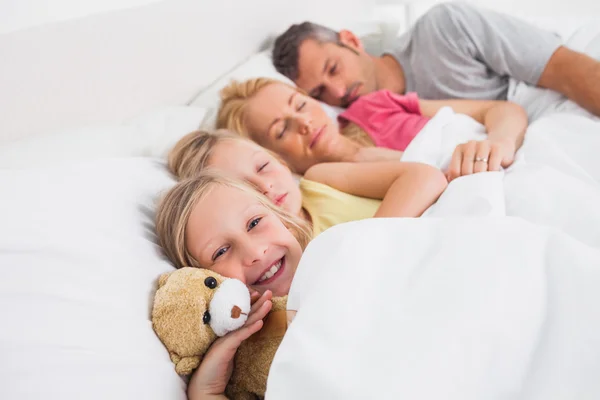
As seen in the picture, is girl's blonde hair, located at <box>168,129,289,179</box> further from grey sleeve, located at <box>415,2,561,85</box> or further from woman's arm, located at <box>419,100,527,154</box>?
grey sleeve, located at <box>415,2,561,85</box>

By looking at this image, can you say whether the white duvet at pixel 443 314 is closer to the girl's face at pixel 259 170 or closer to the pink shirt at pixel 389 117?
the girl's face at pixel 259 170

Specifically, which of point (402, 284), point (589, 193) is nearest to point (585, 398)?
point (402, 284)

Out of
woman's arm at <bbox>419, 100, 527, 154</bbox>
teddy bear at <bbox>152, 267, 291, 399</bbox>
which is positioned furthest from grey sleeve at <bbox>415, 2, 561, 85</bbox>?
teddy bear at <bbox>152, 267, 291, 399</bbox>

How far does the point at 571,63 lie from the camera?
4.19 feet

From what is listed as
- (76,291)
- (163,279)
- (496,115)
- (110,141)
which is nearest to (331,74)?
(496,115)

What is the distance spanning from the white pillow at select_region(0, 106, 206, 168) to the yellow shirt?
342 millimetres

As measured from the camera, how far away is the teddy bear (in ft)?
1.99

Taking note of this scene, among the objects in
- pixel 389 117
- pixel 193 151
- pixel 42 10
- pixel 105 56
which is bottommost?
pixel 389 117

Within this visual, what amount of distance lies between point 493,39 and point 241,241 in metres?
1.04

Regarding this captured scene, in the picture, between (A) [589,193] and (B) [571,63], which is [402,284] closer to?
(A) [589,193]

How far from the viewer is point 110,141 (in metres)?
0.99

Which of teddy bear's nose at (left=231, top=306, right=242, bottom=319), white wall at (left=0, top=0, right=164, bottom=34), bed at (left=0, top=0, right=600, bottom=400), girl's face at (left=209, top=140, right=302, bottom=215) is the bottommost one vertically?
girl's face at (left=209, top=140, right=302, bottom=215)

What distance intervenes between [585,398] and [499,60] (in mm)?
1164

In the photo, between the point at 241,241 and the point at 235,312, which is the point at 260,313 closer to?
the point at 235,312
